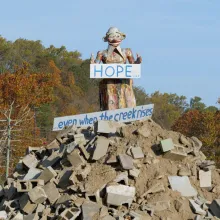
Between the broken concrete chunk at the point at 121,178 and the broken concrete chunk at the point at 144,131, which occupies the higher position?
the broken concrete chunk at the point at 144,131

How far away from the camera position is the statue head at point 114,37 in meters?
16.0

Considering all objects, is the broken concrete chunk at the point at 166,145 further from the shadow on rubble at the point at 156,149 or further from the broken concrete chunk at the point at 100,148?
the broken concrete chunk at the point at 100,148

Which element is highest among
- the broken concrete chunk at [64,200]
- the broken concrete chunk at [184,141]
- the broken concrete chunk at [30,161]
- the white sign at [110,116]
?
the white sign at [110,116]

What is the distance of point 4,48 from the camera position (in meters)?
59.5

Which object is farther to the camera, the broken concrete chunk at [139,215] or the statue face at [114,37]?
the statue face at [114,37]

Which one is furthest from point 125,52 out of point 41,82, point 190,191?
point 41,82

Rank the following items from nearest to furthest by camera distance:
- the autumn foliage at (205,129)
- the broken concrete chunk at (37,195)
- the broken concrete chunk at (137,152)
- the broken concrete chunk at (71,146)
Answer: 1. the broken concrete chunk at (37,195)
2. the broken concrete chunk at (137,152)
3. the broken concrete chunk at (71,146)
4. the autumn foliage at (205,129)

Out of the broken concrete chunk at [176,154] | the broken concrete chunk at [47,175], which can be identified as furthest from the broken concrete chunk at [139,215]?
the broken concrete chunk at [47,175]

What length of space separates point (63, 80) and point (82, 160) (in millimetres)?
45601

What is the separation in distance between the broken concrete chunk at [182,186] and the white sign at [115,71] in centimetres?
327

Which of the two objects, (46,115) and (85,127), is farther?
(46,115)

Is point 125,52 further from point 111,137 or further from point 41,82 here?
point 41,82

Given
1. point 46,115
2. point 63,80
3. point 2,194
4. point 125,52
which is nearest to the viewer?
point 2,194

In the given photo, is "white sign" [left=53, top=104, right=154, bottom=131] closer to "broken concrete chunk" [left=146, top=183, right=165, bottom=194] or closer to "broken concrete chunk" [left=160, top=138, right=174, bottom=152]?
"broken concrete chunk" [left=160, top=138, right=174, bottom=152]
